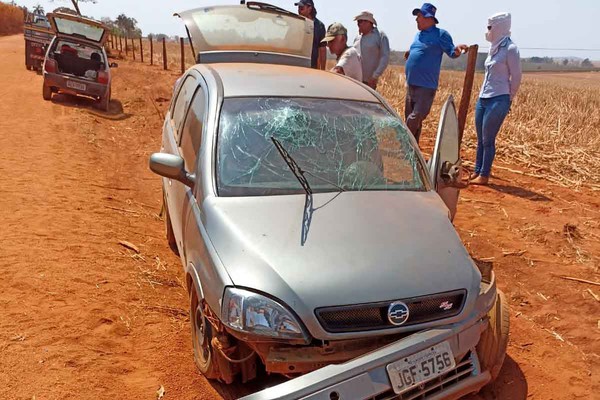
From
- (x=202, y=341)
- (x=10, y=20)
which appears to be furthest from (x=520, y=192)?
(x=10, y=20)

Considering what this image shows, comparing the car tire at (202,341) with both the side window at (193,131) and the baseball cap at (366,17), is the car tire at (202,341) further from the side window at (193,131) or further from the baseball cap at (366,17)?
the baseball cap at (366,17)

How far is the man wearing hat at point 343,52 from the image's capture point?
6902mm

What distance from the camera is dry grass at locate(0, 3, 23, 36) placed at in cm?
5317

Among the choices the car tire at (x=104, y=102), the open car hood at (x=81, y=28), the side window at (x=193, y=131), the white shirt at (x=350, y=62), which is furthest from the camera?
the open car hood at (x=81, y=28)

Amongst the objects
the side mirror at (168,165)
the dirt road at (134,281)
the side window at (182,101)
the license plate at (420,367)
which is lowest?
the dirt road at (134,281)

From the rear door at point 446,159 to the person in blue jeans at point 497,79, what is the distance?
3.49m

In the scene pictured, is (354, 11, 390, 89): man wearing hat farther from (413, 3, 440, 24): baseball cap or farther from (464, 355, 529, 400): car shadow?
(464, 355, 529, 400): car shadow

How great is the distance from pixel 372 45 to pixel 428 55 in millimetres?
819

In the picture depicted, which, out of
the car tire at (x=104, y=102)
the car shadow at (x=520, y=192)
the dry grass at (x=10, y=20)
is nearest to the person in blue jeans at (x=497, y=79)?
the car shadow at (x=520, y=192)

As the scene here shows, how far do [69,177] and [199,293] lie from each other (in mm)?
4741

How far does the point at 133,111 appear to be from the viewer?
46.1 ft

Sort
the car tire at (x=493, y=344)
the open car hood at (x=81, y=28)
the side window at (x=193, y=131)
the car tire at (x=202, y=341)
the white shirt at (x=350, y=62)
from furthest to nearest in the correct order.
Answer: the open car hood at (x=81, y=28) → the white shirt at (x=350, y=62) → the side window at (x=193, y=131) → the car tire at (x=493, y=344) → the car tire at (x=202, y=341)

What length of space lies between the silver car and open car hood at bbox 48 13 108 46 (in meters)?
10.5

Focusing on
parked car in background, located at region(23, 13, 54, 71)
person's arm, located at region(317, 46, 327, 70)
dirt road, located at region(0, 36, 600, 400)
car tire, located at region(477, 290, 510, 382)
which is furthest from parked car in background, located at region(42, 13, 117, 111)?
car tire, located at region(477, 290, 510, 382)
